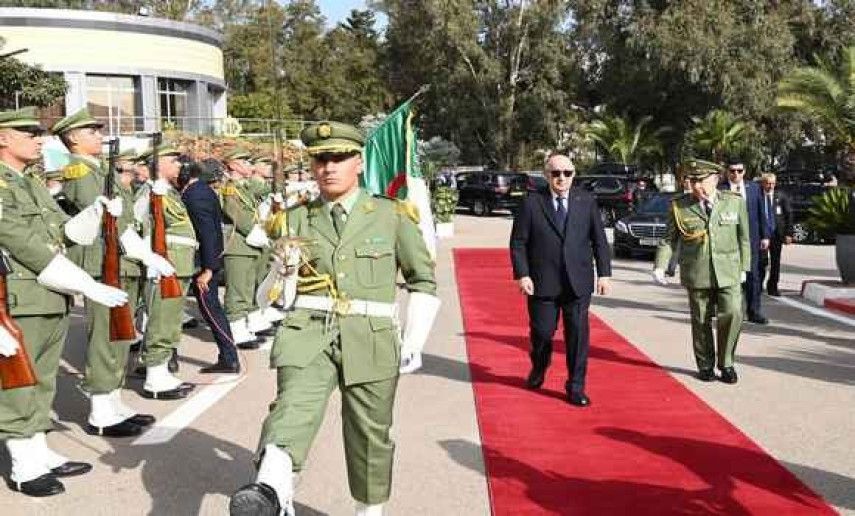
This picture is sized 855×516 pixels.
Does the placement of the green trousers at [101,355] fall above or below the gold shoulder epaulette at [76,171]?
below

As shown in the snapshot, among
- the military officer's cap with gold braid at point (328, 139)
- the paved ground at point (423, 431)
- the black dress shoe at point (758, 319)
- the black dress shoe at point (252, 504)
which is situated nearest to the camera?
the black dress shoe at point (252, 504)

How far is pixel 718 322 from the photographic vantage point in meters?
7.83

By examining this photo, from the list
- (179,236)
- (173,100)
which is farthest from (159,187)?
(173,100)

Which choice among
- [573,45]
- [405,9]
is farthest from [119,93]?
[573,45]

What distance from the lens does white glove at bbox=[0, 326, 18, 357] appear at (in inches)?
175

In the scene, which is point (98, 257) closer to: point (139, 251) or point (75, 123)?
point (139, 251)

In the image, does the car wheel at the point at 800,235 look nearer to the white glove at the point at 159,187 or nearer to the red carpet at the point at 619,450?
the red carpet at the point at 619,450

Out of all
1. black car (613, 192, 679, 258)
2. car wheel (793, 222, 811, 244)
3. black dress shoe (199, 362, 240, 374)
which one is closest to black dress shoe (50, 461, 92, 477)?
black dress shoe (199, 362, 240, 374)

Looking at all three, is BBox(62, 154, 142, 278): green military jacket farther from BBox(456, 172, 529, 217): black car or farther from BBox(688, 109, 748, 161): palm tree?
BBox(688, 109, 748, 161): palm tree

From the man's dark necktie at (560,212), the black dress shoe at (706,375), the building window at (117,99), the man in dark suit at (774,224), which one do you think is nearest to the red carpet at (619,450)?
the black dress shoe at (706,375)

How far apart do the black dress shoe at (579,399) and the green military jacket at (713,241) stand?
4.92ft

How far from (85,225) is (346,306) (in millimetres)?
2267

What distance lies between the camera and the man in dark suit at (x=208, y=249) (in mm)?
8289

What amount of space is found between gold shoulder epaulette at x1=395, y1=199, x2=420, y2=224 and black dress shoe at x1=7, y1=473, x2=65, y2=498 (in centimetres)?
268
